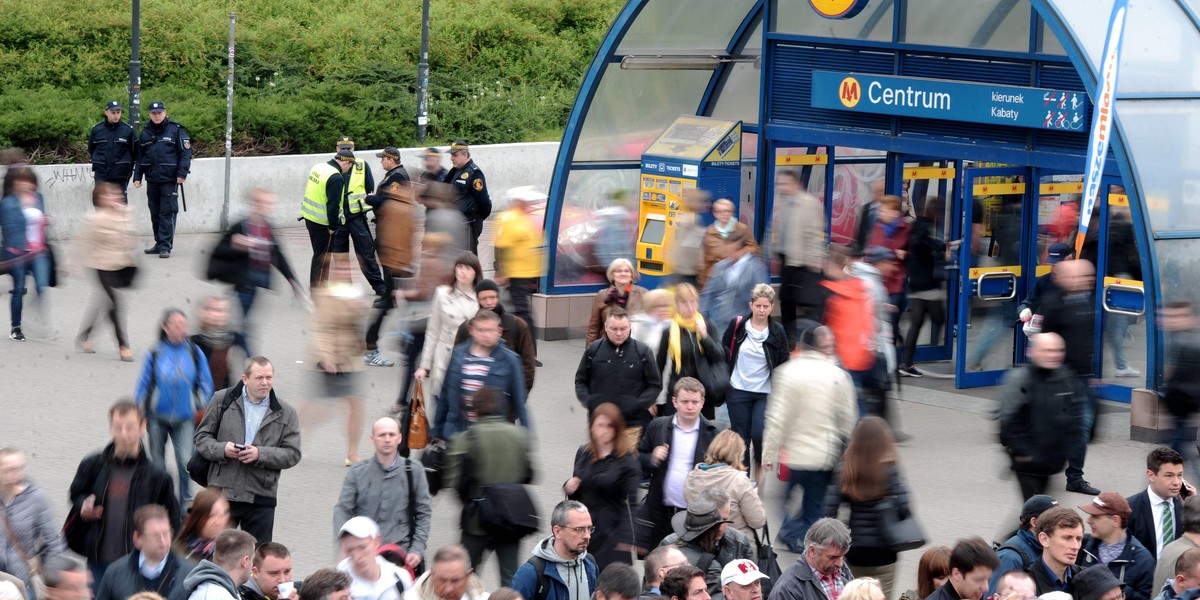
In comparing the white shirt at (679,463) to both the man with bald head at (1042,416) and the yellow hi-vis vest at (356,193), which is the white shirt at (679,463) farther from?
the yellow hi-vis vest at (356,193)

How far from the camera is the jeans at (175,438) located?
33.1ft

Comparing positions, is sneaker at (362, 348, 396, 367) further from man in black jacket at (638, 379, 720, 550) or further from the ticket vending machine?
man in black jacket at (638, 379, 720, 550)

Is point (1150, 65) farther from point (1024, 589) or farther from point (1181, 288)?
point (1024, 589)

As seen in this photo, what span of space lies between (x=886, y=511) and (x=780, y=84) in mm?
8285

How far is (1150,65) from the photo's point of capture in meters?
13.2

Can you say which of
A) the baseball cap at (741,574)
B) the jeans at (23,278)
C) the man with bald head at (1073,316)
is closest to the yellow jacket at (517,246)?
the jeans at (23,278)

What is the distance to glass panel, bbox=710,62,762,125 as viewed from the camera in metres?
17.3

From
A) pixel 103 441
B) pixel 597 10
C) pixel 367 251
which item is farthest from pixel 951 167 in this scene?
pixel 597 10

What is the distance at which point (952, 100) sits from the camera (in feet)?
47.0

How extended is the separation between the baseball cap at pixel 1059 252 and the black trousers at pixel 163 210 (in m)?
10.3

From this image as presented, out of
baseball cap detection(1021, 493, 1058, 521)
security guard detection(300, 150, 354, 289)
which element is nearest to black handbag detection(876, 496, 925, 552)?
baseball cap detection(1021, 493, 1058, 521)

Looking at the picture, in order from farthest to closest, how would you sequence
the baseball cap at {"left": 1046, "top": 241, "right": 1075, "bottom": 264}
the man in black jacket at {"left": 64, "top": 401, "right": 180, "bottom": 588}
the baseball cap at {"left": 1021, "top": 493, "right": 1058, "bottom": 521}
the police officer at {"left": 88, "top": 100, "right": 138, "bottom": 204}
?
the police officer at {"left": 88, "top": 100, "right": 138, "bottom": 204}, the baseball cap at {"left": 1046, "top": 241, "right": 1075, "bottom": 264}, the man in black jacket at {"left": 64, "top": 401, "right": 180, "bottom": 588}, the baseball cap at {"left": 1021, "top": 493, "right": 1058, "bottom": 521}

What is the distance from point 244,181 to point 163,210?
3313 millimetres

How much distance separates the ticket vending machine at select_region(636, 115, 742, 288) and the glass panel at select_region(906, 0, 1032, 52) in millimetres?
2276
